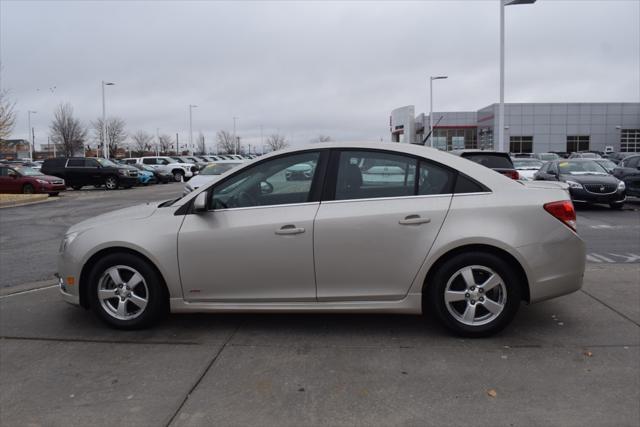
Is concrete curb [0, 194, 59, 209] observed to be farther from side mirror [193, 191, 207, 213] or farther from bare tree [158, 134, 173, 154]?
bare tree [158, 134, 173, 154]

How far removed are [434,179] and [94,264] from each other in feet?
9.86

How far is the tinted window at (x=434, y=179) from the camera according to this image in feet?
14.5

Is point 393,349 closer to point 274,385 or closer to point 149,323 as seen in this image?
point 274,385

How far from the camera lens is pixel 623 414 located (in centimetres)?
317

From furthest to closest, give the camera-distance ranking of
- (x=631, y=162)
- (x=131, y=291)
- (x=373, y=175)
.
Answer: (x=631, y=162), (x=131, y=291), (x=373, y=175)

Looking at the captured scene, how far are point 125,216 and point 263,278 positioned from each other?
4.61ft

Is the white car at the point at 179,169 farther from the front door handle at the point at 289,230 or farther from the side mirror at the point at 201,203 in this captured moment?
the front door handle at the point at 289,230

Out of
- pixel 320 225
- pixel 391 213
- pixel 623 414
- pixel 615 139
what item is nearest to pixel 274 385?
pixel 320 225

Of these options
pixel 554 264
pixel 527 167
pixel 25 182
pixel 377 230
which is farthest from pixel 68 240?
pixel 25 182

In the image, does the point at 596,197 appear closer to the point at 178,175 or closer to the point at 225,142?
the point at 178,175

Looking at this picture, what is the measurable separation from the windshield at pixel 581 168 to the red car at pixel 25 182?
20938 millimetres

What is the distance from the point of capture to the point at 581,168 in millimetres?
16281

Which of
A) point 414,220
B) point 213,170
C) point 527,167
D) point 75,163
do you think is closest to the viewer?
point 414,220

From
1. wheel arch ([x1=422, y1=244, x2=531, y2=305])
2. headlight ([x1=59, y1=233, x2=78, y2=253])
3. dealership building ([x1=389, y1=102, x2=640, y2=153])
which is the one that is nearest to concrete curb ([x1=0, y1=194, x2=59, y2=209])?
headlight ([x1=59, y1=233, x2=78, y2=253])
